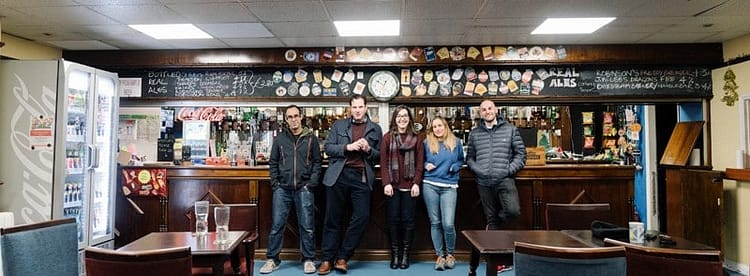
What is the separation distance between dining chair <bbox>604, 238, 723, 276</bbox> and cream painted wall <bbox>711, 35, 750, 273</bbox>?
3723 millimetres

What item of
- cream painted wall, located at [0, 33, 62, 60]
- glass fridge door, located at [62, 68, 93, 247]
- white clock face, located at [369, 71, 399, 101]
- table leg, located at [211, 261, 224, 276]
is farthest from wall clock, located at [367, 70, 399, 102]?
cream painted wall, located at [0, 33, 62, 60]

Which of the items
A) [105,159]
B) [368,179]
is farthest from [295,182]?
[105,159]

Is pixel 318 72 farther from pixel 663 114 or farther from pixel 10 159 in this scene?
pixel 663 114

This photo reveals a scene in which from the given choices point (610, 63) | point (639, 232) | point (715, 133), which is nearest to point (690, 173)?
point (715, 133)

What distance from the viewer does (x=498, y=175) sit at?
4.27 metres

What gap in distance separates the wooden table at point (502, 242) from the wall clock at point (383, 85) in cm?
292

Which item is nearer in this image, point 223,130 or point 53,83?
point 53,83

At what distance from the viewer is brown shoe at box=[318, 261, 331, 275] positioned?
4.29 meters

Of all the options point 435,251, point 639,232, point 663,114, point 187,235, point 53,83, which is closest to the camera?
point 639,232

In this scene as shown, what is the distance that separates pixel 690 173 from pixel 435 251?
2.83m

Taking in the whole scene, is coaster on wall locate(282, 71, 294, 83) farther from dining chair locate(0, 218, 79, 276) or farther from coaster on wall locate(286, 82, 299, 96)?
dining chair locate(0, 218, 79, 276)

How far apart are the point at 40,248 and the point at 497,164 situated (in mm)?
3398

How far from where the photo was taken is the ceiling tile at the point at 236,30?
444cm

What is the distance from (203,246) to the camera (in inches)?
92.8
